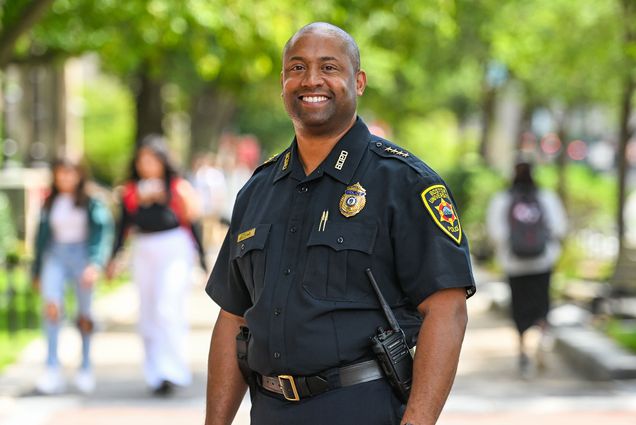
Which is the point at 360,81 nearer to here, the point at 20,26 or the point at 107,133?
the point at 20,26

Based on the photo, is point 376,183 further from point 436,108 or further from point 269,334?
point 436,108

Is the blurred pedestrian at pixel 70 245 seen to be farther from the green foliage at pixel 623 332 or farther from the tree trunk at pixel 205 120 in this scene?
the tree trunk at pixel 205 120

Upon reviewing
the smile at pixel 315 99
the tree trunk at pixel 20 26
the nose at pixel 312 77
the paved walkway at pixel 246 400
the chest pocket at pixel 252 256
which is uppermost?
the tree trunk at pixel 20 26

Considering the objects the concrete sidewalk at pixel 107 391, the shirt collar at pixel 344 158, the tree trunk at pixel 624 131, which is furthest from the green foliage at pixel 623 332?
the shirt collar at pixel 344 158

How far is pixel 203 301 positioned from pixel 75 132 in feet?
46.4

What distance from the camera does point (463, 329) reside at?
3.51 m

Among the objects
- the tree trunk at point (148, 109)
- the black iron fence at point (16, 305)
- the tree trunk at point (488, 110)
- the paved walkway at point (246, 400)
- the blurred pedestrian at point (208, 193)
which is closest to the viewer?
the paved walkway at point (246, 400)

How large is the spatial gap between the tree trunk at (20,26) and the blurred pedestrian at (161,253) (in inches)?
49.1

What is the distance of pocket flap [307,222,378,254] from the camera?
11.5 ft

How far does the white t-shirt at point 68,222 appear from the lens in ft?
33.8

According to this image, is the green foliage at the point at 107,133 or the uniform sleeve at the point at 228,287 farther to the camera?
the green foliage at the point at 107,133

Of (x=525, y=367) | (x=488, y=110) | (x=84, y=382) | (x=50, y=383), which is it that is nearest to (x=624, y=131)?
(x=525, y=367)

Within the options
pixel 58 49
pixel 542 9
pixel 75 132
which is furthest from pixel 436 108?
pixel 58 49

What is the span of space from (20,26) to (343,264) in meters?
7.05
